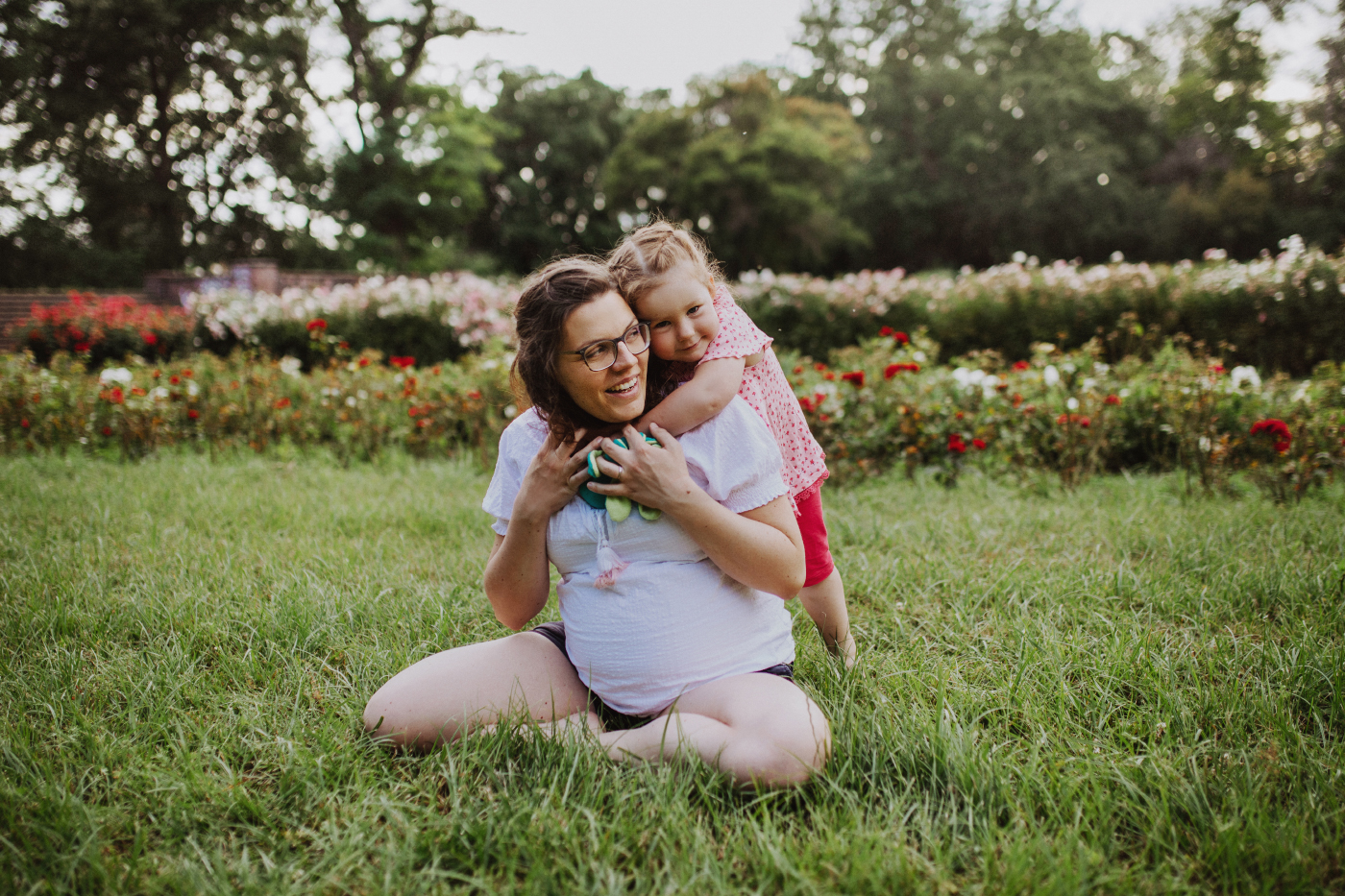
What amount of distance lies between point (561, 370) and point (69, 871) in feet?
3.96

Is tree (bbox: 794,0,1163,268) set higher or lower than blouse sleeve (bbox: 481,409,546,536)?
higher

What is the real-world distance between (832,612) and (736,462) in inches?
27.4

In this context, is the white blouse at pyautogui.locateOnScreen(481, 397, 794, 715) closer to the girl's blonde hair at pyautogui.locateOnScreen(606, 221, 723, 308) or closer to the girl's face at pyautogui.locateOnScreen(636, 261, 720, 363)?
the girl's face at pyautogui.locateOnScreen(636, 261, 720, 363)

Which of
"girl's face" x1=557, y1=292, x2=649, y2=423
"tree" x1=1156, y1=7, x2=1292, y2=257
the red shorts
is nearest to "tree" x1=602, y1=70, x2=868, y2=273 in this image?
"tree" x1=1156, y1=7, x2=1292, y2=257

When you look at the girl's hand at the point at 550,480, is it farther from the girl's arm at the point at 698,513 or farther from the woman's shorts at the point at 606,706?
the woman's shorts at the point at 606,706

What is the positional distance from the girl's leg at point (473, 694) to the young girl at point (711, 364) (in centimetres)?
62

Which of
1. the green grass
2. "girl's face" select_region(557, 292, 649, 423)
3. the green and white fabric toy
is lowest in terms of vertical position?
the green grass

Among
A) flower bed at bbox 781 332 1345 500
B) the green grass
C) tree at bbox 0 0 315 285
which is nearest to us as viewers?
the green grass

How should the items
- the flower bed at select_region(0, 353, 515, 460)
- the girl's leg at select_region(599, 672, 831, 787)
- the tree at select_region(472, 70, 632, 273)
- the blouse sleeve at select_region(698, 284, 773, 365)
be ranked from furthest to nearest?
1. the tree at select_region(472, 70, 632, 273)
2. the flower bed at select_region(0, 353, 515, 460)
3. the blouse sleeve at select_region(698, 284, 773, 365)
4. the girl's leg at select_region(599, 672, 831, 787)

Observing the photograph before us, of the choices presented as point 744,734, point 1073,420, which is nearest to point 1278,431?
point 1073,420

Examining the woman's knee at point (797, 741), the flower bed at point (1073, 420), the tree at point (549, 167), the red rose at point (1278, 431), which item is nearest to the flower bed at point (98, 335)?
the flower bed at point (1073, 420)

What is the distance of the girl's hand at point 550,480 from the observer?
1511mm

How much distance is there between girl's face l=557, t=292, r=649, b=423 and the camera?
4.88 feet

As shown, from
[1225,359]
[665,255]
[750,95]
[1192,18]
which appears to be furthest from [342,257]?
[1192,18]
